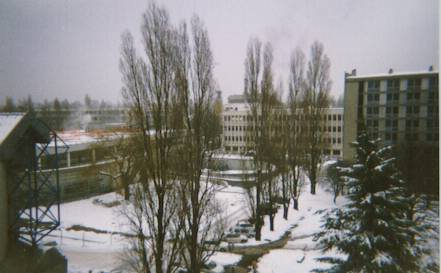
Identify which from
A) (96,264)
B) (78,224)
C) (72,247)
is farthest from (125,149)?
(96,264)

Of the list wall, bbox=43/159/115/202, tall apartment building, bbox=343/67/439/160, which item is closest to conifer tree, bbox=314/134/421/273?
tall apartment building, bbox=343/67/439/160

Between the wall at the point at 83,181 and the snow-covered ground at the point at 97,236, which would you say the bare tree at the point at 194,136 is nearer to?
the snow-covered ground at the point at 97,236

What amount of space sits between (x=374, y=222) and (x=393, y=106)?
2.27m

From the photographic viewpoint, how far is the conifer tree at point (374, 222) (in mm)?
3545

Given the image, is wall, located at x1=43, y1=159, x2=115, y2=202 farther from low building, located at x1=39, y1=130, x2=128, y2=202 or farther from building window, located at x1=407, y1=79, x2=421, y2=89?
building window, located at x1=407, y1=79, x2=421, y2=89

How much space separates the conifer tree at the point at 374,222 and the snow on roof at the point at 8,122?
446cm

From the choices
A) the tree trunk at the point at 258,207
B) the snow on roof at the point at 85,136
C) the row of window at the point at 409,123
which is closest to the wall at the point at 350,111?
the row of window at the point at 409,123

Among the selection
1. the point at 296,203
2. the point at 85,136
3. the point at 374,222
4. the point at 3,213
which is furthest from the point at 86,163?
the point at 374,222

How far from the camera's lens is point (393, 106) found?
488 cm

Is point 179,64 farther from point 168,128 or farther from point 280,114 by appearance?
point 280,114

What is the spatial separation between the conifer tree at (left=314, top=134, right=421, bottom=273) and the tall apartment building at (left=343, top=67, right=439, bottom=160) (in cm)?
67

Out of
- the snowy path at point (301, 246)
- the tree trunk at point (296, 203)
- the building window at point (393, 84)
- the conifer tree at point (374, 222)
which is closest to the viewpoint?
the conifer tree at point (374, 222)

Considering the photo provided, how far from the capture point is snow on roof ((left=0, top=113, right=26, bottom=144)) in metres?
3.66

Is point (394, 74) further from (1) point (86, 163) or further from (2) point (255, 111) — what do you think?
(1) point (86, 163)
